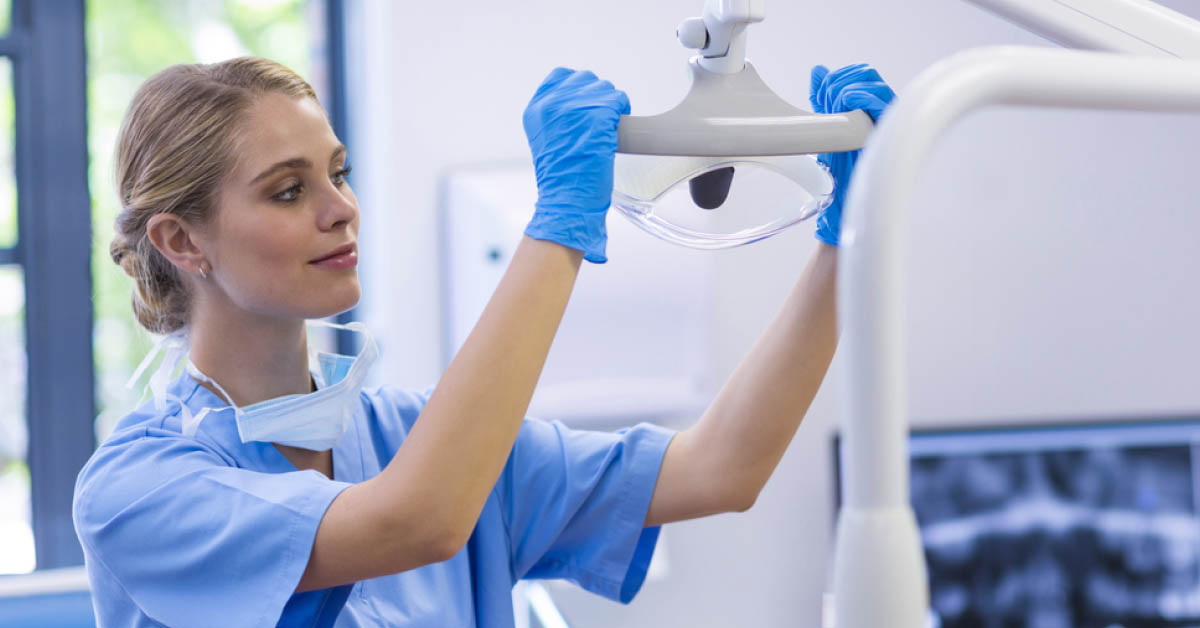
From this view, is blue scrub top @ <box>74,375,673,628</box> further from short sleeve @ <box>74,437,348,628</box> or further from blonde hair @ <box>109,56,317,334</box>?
blonde hair @ <box>109,56,317,334</box>

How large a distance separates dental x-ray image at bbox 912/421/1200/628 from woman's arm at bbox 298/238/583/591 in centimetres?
147

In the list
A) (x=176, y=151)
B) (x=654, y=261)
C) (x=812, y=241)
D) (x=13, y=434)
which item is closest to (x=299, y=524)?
(x=176, y=151)

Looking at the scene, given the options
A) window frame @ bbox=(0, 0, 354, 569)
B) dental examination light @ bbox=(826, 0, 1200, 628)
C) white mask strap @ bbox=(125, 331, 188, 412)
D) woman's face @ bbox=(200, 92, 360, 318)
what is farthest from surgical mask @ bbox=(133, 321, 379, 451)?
window frame @ bbox=(0, 0, 354, 569)

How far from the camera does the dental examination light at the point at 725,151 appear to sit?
0.76m

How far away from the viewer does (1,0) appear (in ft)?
7.34

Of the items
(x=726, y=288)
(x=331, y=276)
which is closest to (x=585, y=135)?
(x=331, y=276)

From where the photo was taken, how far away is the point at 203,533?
945 mm

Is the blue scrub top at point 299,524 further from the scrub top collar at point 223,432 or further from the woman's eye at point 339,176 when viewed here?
the woman's eye at point 339,176

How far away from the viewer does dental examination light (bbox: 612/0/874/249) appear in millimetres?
762

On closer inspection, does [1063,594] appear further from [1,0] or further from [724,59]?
[1,0]

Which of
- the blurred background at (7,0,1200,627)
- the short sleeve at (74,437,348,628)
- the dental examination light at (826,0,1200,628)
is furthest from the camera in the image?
the blurred background at (7,0,1200,627)

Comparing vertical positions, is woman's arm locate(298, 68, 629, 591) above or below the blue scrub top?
above

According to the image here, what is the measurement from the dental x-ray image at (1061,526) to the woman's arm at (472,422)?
1.47 m

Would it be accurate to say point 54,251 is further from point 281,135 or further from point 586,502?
point 586,502
